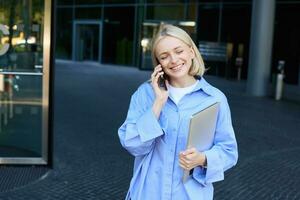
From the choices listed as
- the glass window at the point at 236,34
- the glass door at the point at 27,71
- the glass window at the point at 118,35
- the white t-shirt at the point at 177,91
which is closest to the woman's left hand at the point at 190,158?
the white t-shirt at the point at 177,91

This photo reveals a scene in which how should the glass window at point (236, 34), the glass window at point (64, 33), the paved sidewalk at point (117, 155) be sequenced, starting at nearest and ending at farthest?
1. the paved sidewalk at point (117, 155)
2. the glass window at point (236, 34)
3. the glass window at point (64, 33)

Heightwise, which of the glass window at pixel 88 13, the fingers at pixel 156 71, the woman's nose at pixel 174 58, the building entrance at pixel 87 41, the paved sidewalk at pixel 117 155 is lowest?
the paved sidewalk at pixel 117 155

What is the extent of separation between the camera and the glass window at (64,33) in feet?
111

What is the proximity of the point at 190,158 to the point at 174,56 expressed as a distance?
463mm

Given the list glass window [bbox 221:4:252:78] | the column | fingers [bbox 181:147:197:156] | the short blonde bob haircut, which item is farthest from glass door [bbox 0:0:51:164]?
glass window [bbox 221:4:252:78]

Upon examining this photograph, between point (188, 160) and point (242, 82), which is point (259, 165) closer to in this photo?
point (188, 160)

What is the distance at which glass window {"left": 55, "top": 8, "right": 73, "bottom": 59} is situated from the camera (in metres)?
33.8

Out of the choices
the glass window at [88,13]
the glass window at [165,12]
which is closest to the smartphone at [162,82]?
the glass window at [165,12]

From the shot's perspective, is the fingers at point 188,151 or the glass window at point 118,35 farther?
the glass window at point 118,35

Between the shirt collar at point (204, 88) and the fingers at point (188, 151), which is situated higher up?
the shirt collar at point (204, 88)

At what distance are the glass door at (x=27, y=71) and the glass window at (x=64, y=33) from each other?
2686cm

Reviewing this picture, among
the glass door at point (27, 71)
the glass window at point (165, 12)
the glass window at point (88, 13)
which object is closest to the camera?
the glass door at point (27, 71)

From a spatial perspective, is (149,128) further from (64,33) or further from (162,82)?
(64,33)

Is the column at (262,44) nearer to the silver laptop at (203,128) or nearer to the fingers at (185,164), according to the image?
the silver laptop at (203,128)
